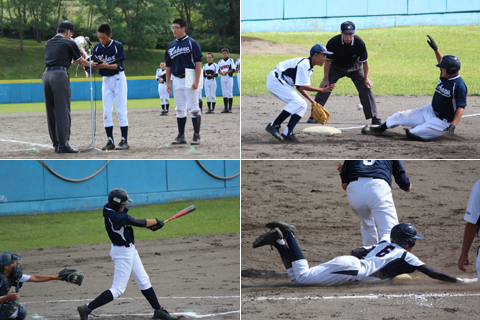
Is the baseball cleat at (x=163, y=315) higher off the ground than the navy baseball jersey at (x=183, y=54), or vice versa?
the navy baseball jersey at (x=183, y=54)

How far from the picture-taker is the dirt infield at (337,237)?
479 cm

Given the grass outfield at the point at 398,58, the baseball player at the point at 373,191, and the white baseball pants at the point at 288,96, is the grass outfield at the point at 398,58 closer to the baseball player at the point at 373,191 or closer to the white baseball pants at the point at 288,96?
the white baseball pants at the point at 288,96

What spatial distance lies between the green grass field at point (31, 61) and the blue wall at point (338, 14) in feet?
20.2

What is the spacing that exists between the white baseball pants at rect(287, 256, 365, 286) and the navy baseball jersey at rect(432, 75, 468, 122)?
11.2ft

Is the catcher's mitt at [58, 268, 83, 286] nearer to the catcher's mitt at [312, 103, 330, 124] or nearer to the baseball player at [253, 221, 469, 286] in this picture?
the baseball player at [253, 221, 469, 286]

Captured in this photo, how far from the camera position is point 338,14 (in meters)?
28.0

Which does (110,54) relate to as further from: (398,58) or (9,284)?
(398,58)

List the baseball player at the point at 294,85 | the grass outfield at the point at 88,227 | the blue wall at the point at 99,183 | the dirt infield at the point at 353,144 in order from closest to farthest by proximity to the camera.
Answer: the dirt infield at the point at 353,144, the baseball player at the point at 294,85, the grass outfield at the point at 88,227, the blue wall at the point at 99,183

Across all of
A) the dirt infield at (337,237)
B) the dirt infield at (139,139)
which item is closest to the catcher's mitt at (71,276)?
the dirt infield at (337,237)

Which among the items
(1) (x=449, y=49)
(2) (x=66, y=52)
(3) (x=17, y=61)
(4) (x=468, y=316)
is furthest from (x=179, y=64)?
(3) (x=17, y=61)

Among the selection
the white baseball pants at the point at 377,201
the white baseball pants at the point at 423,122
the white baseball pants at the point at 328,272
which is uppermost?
the white baseball pants at the point at 423,122

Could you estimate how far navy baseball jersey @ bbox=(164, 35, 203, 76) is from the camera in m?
7.68

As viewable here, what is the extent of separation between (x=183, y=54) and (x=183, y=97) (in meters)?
0.75

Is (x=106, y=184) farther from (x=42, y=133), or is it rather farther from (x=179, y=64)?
(x=179, y=64)
